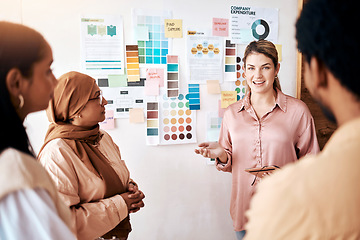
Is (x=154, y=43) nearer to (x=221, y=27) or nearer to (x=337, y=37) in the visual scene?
(x=221, y=27)

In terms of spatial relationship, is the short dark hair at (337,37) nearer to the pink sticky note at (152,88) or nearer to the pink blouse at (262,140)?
the pink blouse at (262,140)

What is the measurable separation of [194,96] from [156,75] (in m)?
0.35

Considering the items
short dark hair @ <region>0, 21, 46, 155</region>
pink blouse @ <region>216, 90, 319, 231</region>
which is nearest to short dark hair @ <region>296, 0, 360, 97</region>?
short dark hair @ <region>0, 21, 46, 155</region>

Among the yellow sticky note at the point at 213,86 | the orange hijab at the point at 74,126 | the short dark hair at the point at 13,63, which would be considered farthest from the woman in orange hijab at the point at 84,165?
the yellow sticky note at the point at 213,86

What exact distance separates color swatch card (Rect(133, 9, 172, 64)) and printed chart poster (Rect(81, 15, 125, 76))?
0.14 metres

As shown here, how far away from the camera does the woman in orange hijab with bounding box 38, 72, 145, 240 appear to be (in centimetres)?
138

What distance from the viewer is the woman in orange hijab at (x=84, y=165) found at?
1.38m

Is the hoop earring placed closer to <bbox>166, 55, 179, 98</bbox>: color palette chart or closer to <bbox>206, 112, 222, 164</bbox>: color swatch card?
<bbox>166, 55, 179, 98</bbox>: color palette chart

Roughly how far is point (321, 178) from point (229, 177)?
2.09m

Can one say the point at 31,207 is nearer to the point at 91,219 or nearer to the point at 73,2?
the point at 91,219

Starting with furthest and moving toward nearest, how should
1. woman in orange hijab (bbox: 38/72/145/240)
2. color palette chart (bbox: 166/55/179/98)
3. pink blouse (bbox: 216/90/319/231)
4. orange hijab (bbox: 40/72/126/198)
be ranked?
→ 1. color palette chart (bbox: 166/55/179/98)
2. pink blouse (bbox: 216/90/319/231)
3. orange hijab (bbox: 40/72/126/198)
4. woman in orange hijab (bbox: 38/72/145/240)

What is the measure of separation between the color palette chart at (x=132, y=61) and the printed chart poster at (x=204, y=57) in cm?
41

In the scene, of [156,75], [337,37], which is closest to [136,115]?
[156,75]

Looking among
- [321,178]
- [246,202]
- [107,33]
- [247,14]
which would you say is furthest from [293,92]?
[321,178]
